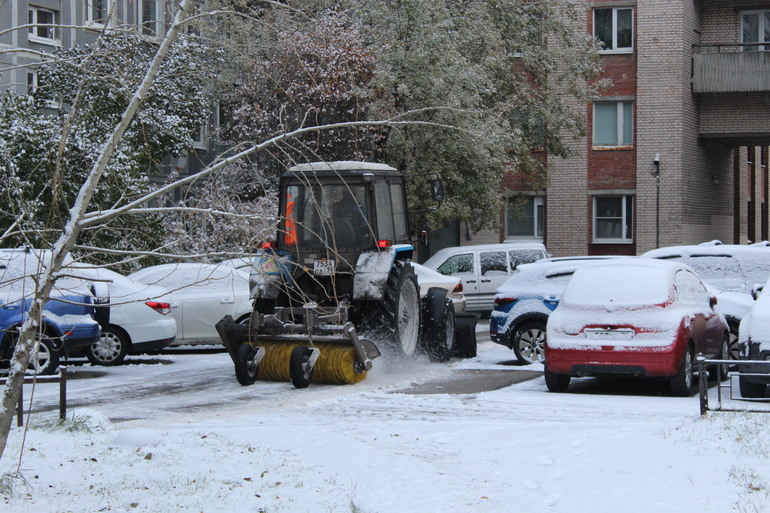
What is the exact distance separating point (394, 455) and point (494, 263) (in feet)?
57.6

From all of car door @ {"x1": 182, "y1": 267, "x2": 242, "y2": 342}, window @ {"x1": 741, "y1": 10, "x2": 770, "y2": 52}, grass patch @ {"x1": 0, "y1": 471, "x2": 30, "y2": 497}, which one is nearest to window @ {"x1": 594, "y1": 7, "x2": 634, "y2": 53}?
window @ {"x1": 741, "y1": 10, "x2": 770, "y2": 52}

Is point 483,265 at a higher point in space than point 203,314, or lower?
higher

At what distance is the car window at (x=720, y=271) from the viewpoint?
57.5 feet

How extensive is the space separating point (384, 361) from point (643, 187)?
21.2 metres

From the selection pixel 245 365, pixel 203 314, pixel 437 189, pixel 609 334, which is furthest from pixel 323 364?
pixel 203 314

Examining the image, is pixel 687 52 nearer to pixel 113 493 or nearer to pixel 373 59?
pixel 373 59

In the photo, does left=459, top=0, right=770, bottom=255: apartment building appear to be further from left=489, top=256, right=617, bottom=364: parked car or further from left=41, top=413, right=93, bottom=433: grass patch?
left=41, top=413, right=93, bottom=433: grass patch

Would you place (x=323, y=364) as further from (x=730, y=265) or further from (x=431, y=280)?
(x=730, y=265)

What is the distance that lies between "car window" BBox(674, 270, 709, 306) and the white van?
11868 millimetres

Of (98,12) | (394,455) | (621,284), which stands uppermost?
(98,12)

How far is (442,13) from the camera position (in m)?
27.2

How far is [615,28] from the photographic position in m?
35.0

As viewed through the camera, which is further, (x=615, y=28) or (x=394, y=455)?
(x=615, y=28)

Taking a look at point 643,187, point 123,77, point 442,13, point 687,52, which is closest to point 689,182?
point 643,187
